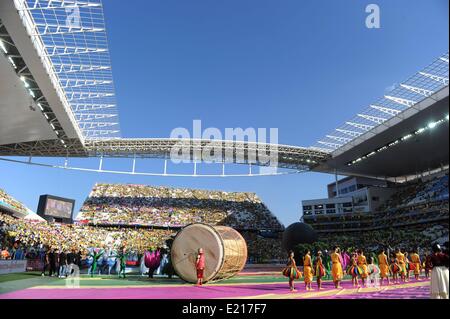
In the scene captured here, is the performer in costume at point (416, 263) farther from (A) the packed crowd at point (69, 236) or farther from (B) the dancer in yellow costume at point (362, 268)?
(A) the packed crowd at point (69, 236)

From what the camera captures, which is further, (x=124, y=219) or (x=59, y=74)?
(x=124, y=219)

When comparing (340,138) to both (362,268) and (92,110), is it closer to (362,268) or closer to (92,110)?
(92,110)

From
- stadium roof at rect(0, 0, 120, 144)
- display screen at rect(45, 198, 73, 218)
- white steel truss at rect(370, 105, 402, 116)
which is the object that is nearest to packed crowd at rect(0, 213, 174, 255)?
display screen at rect(45, 198, 73, 218)

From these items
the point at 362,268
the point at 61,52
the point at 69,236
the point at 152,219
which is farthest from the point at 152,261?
the point at 152,219

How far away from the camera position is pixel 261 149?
3956cm

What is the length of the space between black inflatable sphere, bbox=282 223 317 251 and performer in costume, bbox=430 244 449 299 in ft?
51.5

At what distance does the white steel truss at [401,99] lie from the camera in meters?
25.1

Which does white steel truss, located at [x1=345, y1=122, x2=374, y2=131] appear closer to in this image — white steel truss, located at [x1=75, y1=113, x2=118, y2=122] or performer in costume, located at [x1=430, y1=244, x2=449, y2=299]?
white steel truss, located at [x1=75, y1=113, x2=118, y2=122]

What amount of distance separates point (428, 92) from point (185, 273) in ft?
79.6

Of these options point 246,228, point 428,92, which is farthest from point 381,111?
point 246,228

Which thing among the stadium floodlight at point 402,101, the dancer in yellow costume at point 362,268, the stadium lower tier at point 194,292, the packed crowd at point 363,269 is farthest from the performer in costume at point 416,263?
the stadium floodlight at point 402,101

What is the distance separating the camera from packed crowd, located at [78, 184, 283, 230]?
1700 inches

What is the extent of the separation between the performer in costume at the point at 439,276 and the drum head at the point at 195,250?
660 centimetres
